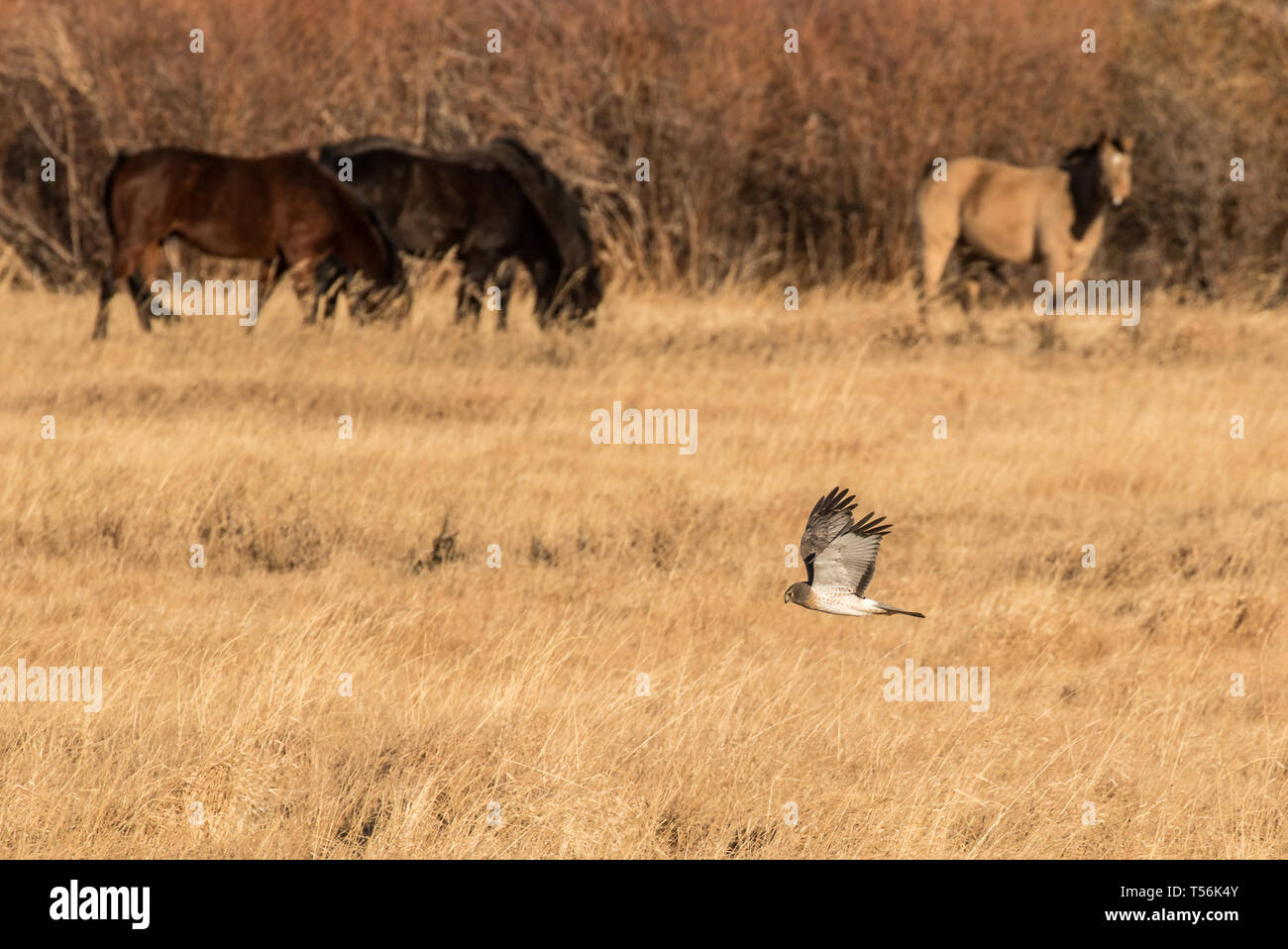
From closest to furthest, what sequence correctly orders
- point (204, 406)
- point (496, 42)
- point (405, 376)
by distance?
point (204, 406) → point (405, 376) → point (496, 42)

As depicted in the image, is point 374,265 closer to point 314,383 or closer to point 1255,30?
point 314,383

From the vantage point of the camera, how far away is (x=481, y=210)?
535 inches

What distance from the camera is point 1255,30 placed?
60.2 feet

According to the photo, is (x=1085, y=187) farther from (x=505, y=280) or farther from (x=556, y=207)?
(x=505, y=280)

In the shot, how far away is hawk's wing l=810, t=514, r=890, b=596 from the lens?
16.1 ft

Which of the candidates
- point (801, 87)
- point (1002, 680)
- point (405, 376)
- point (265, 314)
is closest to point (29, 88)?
point (265, 314)

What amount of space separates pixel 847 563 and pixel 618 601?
1630 mm

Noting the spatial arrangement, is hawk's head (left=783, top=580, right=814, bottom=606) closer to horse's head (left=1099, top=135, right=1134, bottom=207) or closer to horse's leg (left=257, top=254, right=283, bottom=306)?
horse's leg (left=257, top=254, right=283, bottom=306)

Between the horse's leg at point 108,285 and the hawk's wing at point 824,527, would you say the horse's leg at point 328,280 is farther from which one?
the hawk's wing at point 824,527

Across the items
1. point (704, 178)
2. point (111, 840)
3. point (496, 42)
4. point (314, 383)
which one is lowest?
point (111, 840)

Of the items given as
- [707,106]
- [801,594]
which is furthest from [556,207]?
[801,594]

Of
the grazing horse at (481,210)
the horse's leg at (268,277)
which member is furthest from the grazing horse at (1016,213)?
the horse's leg at (268,277)

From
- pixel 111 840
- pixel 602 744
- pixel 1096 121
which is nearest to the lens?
pixel 111 840

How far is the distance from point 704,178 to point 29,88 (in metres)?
6.73
